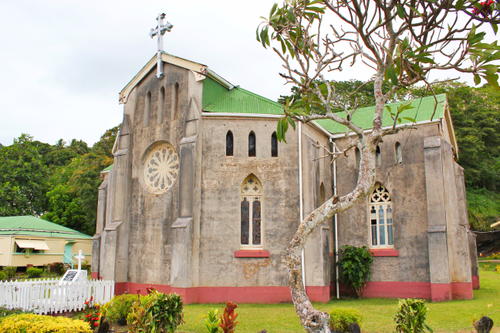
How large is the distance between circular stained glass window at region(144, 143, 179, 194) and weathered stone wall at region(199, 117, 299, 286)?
1.83m

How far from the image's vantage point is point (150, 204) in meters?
19.4

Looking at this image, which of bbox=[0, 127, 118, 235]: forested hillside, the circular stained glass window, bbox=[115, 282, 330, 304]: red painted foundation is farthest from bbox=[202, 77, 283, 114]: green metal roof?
bbox=[0, 127, 118, 235]: forested hillside

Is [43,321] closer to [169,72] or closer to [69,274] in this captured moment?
[69,274]

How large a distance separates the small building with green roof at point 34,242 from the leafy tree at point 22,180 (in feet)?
32.0

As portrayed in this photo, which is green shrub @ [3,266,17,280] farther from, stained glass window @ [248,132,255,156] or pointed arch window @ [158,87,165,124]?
stained glass window @ [248,132,255,156]

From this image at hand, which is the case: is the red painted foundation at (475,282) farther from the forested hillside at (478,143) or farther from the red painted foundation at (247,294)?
the forested hillside at (478,143)

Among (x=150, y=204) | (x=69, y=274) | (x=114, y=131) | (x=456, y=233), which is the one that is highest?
(x=114, y=131)

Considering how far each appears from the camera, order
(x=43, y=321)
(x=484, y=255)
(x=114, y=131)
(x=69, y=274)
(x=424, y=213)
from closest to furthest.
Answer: (x=43, y=321) → (x=69, y=274) → (x=424, y=213) → (x=484, y=255) → (x=114, y=131)

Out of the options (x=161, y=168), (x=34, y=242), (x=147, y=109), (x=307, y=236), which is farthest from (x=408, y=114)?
(x=34, y=242)

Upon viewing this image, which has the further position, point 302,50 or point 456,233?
point 456,233

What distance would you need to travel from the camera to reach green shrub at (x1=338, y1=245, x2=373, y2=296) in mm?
19234

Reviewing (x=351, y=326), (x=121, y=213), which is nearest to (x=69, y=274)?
(x=121, y=213)

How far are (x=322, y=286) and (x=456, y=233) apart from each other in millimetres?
6508

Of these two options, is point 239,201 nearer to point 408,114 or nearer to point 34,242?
point 408,114
